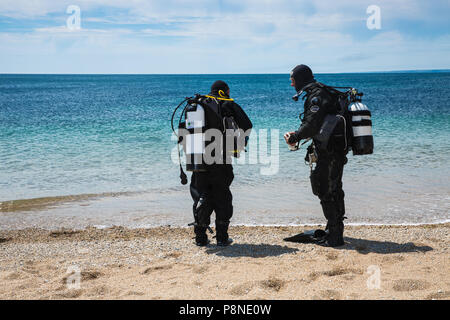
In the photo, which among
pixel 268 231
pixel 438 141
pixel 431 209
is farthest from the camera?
pixel 438 141

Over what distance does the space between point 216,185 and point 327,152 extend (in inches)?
55.0

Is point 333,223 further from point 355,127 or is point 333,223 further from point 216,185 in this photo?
point 216,185

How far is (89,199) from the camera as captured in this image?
9188mm

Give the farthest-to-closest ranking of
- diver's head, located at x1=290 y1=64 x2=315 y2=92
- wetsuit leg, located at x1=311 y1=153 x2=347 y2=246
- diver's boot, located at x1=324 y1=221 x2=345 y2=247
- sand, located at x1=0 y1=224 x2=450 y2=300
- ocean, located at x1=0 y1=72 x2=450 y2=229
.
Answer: ocean, located at x1=0 y1=72 x2=450 y2=229 → diver's boot, located at x1=324 y1=221 x2=345 y2=247 → diver's head, located at x1=290 y1=64 x2=315 y2=92 → wetsuit leg, located at x1=311 y1=153 x2=347 y2=246 → sand, located at x1=0 y1=224 x2=450 y2=300

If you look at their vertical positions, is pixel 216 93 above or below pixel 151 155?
above

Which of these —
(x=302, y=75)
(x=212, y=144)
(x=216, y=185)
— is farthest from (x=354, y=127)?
(x=216, y=185)

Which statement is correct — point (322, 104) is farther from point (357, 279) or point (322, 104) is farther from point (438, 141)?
point (438, 141)

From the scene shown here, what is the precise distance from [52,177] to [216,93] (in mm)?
7089

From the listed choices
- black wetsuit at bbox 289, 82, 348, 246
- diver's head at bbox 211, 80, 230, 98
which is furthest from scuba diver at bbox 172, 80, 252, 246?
black wetsuit at bbox 289, 82, 348, 246

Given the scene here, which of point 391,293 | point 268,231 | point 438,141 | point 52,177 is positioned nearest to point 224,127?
point 268,231

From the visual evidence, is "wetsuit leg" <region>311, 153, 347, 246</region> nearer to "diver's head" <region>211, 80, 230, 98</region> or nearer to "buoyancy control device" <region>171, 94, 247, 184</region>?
"buoyancy control device" <region>171, 94, 247, 184</region>

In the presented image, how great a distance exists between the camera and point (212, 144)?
5.38 meters

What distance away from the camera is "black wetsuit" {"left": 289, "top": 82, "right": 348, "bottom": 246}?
509cm

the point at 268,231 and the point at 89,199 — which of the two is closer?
the point at 268,231
